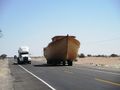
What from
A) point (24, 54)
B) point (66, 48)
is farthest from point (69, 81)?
point (24, 54)

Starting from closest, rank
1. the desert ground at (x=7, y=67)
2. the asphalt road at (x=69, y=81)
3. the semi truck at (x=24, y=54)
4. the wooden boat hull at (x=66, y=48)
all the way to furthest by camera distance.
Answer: the asphalt road at (x=69, y=81) < the desert ground at (x=7, y=67) < the wooden boat hull at (x=66, y=48) < the semi truck at (x=24, y=54)

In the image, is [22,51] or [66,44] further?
[22,51]

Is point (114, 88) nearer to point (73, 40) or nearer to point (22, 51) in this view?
point (73, 40)

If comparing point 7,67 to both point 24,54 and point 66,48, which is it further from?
point 24,54

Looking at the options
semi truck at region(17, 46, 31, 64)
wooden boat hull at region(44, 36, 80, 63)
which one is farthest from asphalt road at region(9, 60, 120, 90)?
semi truck at region(17, 46, 31, 64)

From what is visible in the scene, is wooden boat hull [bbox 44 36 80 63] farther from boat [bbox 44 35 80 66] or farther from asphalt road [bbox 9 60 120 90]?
asphalt road [bbox 9 60 120 90]

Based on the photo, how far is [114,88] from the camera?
16.3 meters

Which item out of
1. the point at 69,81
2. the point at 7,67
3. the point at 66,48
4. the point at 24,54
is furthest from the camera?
the point at 24,54

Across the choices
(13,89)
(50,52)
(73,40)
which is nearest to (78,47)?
(73,40)

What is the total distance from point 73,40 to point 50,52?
6581 mm

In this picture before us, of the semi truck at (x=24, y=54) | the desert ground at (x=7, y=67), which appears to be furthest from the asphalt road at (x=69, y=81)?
the semi truck at (x=24, y=54)

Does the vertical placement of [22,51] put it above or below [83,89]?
above

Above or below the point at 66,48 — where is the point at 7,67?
below

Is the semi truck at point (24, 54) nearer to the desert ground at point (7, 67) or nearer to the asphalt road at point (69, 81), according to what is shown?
the desert ground at point (7, 67)
